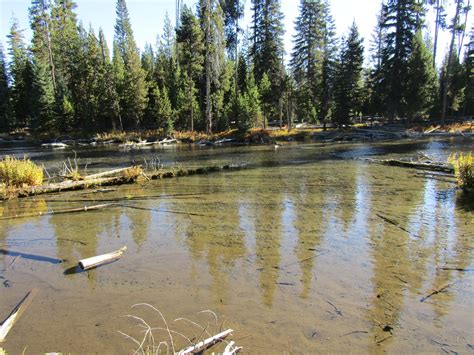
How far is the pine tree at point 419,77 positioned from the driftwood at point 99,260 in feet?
135

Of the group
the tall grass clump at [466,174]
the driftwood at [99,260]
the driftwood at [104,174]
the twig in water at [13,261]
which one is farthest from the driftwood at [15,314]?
the tall grass clump at [466,174]

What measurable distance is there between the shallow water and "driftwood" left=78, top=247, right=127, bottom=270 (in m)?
0.18

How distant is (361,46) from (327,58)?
539cm

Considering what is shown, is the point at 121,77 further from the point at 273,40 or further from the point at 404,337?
the point at 404,337

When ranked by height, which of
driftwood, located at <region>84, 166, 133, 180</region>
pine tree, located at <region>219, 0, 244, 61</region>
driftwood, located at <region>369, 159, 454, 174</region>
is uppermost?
pine tree, located at <region>219, 0, 244, 61</region>

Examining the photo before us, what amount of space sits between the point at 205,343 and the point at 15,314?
111 inches

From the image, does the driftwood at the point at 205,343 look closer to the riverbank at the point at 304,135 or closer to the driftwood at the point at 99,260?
the driftwood at the point at 99,260

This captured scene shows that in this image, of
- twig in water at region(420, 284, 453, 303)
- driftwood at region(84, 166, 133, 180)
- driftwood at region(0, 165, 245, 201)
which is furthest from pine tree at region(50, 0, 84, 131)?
twig in water at region(420, 284, 453, 303)

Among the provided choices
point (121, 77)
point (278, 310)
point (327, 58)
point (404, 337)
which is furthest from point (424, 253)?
point (121, 77)

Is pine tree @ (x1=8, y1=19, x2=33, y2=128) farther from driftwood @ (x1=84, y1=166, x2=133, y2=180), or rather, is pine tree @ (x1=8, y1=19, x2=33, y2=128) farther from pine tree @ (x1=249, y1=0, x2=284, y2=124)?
driftwood @ (x1=84, y1=166, x2=133, y2=180)

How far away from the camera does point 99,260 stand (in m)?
6.34

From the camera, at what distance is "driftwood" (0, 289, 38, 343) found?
14.2 feet

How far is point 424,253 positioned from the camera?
648cm

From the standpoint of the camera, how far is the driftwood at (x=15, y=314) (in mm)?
4316
